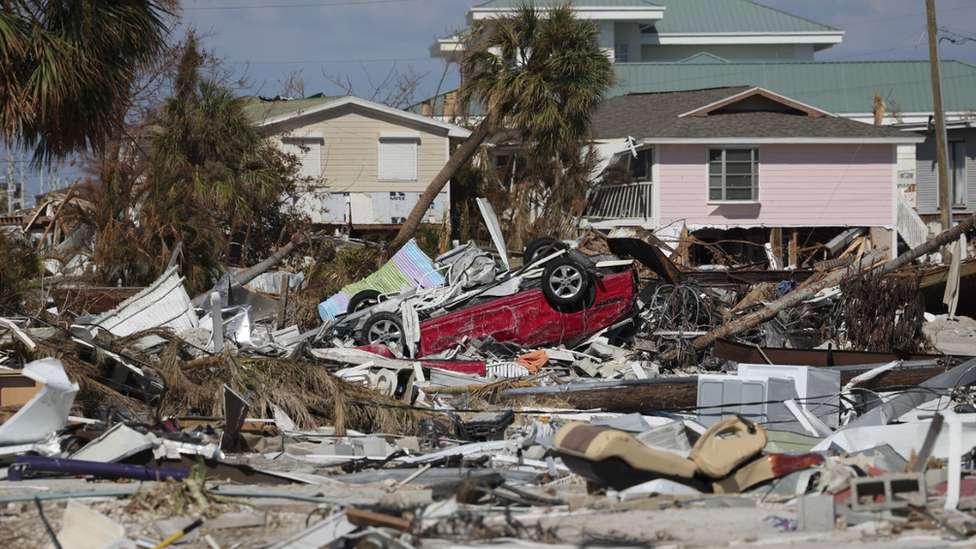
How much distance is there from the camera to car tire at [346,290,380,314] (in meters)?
16.2

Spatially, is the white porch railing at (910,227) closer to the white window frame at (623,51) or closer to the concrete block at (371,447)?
the white window frame at (623,51)

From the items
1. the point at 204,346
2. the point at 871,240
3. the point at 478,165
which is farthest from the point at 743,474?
the point at 871,240

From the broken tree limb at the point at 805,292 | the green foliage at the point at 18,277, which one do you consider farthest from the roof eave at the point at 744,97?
the green foliage at the point at 18,277

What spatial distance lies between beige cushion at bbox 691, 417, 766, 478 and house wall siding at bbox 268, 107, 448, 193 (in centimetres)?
2251

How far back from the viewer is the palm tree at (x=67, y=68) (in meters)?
10.4

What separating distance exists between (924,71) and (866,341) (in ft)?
104

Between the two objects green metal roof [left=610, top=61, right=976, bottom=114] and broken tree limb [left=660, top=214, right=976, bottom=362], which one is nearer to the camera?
broken tree limb [left=660, top=214, right=976, bottom=362]

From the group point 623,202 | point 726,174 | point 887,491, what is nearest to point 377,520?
point 887,491

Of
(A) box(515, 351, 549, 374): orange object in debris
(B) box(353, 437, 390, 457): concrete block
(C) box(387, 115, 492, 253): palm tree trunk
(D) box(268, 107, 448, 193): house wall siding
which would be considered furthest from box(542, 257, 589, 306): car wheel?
(D) box(268, 107, 448, 193): house wall siding

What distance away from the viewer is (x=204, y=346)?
42.0ft

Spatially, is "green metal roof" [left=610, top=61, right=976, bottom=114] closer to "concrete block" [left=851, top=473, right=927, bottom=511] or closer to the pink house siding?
the pink house siding

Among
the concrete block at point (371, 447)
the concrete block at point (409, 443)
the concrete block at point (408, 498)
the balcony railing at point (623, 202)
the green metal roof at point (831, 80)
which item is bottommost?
the concrete block at point (409, 443)

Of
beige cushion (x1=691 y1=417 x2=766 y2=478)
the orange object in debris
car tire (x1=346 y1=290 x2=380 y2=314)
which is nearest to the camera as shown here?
beige cushion (x1=691 y1=417 x2=766 y2=478)

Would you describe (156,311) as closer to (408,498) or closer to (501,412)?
(501,412)
